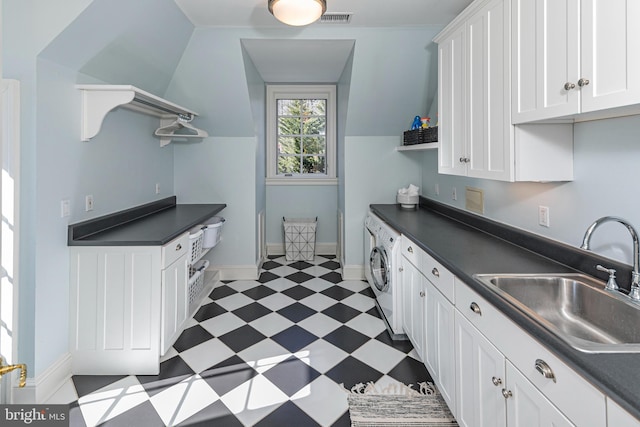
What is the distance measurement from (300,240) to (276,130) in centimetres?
159

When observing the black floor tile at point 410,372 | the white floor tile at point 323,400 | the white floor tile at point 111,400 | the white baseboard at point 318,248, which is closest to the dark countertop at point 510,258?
the black floor tile at point 410,372

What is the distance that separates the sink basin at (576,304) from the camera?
120 cm

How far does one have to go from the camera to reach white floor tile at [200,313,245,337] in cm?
275

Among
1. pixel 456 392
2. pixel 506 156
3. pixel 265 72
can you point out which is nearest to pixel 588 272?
pixel 506 156

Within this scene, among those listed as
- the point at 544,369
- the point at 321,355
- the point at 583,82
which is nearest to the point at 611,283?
Answer: the point at 544,369

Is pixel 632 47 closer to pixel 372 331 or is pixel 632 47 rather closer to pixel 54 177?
pixel 372 331

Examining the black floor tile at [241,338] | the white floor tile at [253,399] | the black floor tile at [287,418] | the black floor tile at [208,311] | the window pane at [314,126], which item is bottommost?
the black floor tile at [287,418]

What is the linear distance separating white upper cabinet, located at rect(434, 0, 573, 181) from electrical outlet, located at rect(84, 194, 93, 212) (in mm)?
2442

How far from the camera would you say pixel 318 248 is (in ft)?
16.3

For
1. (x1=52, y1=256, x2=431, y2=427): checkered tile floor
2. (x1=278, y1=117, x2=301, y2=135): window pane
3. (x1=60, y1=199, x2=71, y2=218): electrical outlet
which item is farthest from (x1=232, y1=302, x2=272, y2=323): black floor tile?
(x1=278, y1=117, x2=301, y2=135): window pane

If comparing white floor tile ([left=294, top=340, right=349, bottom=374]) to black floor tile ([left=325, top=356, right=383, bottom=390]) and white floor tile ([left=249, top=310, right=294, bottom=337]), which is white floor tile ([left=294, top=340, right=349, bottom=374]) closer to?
black floor tile ([left=325, top=356, right=383, bottom=390])

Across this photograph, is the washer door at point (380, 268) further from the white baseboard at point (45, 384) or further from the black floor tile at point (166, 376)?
the white baseboard at point (45, 384)

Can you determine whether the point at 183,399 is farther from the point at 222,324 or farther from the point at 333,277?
the point at 333,277

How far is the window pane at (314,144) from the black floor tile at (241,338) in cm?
284
